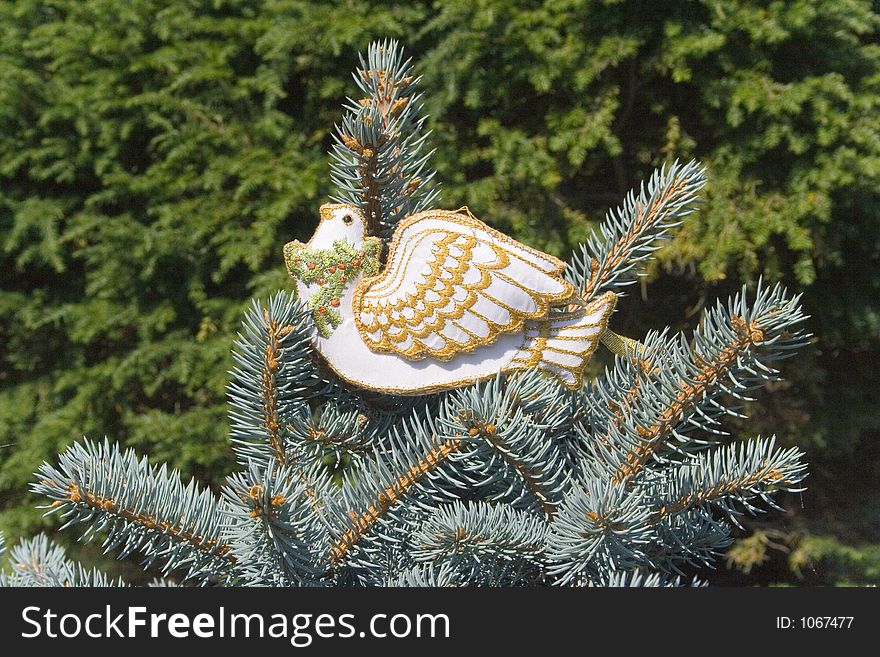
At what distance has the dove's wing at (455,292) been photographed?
26.9 inches

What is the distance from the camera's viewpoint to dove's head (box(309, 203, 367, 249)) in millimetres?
Answer: 714

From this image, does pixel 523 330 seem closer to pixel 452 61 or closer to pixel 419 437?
pixel 419 437

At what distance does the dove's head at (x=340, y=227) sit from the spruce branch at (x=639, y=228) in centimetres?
20

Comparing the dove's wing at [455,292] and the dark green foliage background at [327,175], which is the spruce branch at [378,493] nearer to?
the dove's wing at [455,292]

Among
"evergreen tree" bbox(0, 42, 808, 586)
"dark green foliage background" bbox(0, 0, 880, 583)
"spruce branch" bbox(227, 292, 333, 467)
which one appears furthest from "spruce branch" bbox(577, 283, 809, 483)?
"dark green foliage background" bbox(0, 0, 880, 583)

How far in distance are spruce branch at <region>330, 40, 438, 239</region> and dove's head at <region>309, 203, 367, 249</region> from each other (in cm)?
4

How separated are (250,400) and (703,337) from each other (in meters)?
0.34

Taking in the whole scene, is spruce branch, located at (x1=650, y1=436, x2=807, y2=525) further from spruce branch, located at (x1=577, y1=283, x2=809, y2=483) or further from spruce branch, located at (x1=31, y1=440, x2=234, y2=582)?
spruce branch, located at (x1=31, y1=440, x2=234, y2=582)

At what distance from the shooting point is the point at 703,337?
22.0 inches

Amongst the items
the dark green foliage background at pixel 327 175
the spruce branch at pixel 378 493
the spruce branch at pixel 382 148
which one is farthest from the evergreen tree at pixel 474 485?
the dark green foliage background at pixel 327 175

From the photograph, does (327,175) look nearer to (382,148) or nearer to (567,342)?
(382,148)

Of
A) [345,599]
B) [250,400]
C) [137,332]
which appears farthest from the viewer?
[137,332]

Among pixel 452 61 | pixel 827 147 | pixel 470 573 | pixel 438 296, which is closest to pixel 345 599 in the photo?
pixel 470 573

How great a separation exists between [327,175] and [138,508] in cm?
120
